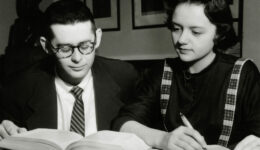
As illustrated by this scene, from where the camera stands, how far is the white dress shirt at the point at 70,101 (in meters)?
1.52

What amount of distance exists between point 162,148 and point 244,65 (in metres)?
0.51

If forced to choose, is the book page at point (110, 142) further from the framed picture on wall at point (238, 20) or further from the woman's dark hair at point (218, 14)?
the framed picture on wall at point (238, 20)

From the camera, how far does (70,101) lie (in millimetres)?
1561

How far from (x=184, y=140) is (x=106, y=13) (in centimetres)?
243

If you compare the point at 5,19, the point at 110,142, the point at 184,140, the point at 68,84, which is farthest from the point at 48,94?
the point at 5,19

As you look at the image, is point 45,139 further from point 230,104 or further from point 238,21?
point 238,21

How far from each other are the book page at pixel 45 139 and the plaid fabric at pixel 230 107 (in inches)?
23.1

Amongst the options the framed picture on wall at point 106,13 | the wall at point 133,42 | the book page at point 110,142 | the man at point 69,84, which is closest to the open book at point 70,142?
the book page at point 110,142

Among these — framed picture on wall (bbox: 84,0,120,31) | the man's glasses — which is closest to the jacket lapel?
the man's glasses

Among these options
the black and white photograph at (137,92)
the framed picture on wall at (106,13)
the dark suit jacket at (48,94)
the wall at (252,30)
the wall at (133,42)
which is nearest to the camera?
the black and white photograph at (137,92)

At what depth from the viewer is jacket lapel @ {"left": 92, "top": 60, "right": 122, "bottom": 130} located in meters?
1.52

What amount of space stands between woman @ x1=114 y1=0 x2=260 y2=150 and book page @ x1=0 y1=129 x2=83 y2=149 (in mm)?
255

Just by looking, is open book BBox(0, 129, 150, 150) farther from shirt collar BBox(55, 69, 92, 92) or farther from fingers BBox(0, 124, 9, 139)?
shirt collar BBox(55, 69, 92, 92)

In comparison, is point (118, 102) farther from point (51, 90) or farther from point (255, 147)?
point (255, 147)
